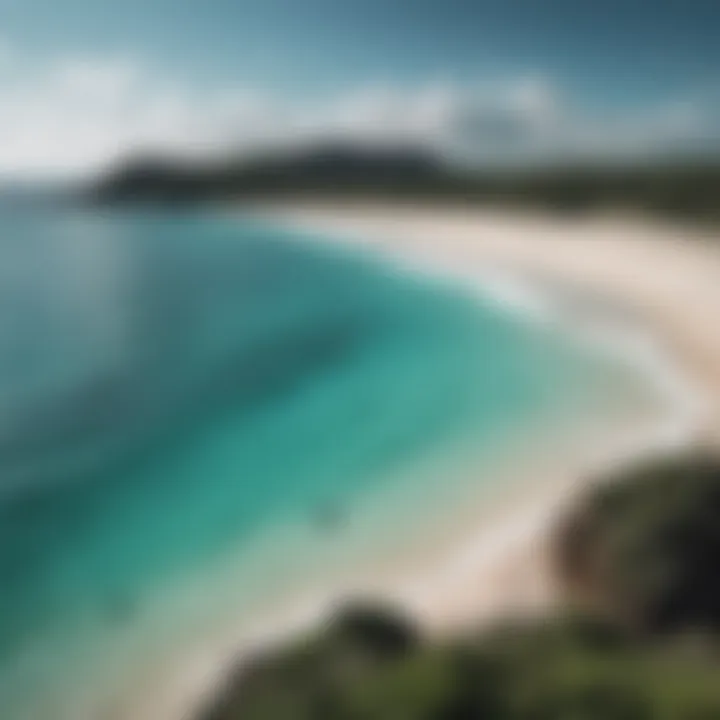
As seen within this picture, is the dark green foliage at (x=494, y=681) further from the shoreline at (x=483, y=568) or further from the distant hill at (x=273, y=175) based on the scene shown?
the distant hill at (x=273, y=175)

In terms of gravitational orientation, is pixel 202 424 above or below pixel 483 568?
above

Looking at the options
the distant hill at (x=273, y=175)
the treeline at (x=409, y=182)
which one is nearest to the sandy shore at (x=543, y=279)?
the treeline at (x=409, y=182)

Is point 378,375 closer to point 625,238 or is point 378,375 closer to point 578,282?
point 578,282

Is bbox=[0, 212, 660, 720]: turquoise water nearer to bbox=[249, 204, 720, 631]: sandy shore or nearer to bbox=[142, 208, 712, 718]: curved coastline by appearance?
bbox=[142, 208, 712, 718]: curved coastline

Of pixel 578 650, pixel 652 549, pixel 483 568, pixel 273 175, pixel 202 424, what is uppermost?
pixel 273 175

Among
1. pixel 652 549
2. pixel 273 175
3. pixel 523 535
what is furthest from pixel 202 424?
pixel 273 175

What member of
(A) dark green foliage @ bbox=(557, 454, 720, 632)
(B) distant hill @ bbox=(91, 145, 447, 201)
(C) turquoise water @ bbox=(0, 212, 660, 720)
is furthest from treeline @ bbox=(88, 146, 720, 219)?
(A) dark green foliage @ bbox=(557, 454, 720, 632)

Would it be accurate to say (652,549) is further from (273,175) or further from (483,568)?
Answer: (273,175)
